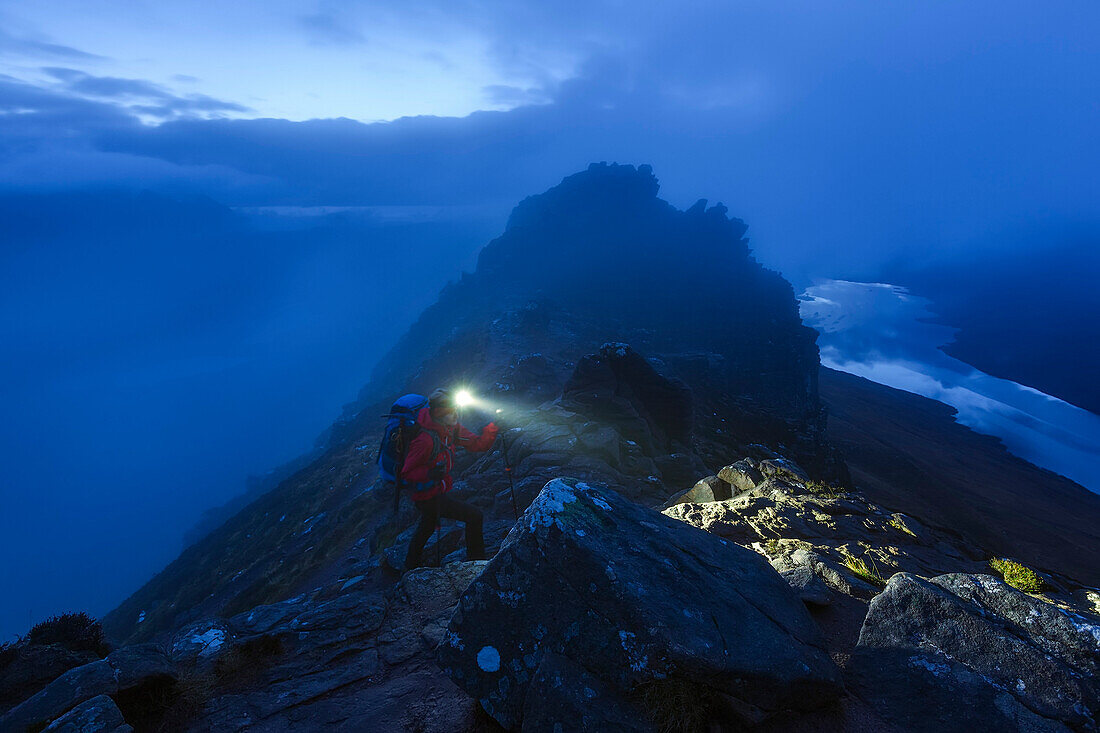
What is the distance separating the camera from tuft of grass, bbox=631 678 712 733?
3916 millimetres

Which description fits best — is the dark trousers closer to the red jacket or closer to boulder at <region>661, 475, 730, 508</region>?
the red jacket

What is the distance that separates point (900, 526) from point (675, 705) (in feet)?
33.9

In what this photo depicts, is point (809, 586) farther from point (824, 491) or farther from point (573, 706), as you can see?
point (824, 491)

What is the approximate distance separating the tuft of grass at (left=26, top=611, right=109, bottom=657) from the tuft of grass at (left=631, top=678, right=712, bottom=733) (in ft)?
37.5

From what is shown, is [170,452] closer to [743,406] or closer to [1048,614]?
[743,406]

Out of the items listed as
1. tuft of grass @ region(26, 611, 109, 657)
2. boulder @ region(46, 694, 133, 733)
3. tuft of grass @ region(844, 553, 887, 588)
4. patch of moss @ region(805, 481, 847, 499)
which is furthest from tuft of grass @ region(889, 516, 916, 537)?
tuft of grass @ region(26, 611, 109, 657)

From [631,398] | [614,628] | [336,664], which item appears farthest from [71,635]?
[631,398]

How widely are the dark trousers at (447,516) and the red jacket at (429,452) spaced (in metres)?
0.24

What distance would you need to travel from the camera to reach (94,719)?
4664 mm

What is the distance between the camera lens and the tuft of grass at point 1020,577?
741cm

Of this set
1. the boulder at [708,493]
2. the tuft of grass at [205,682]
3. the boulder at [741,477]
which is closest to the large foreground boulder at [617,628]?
the tuft of grass at [205,682]

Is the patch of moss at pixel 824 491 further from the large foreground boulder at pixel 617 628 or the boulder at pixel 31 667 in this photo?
the boulder at pixel 31 667

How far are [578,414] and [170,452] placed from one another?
233257 millimetres

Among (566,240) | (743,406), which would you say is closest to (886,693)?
(743,406)
